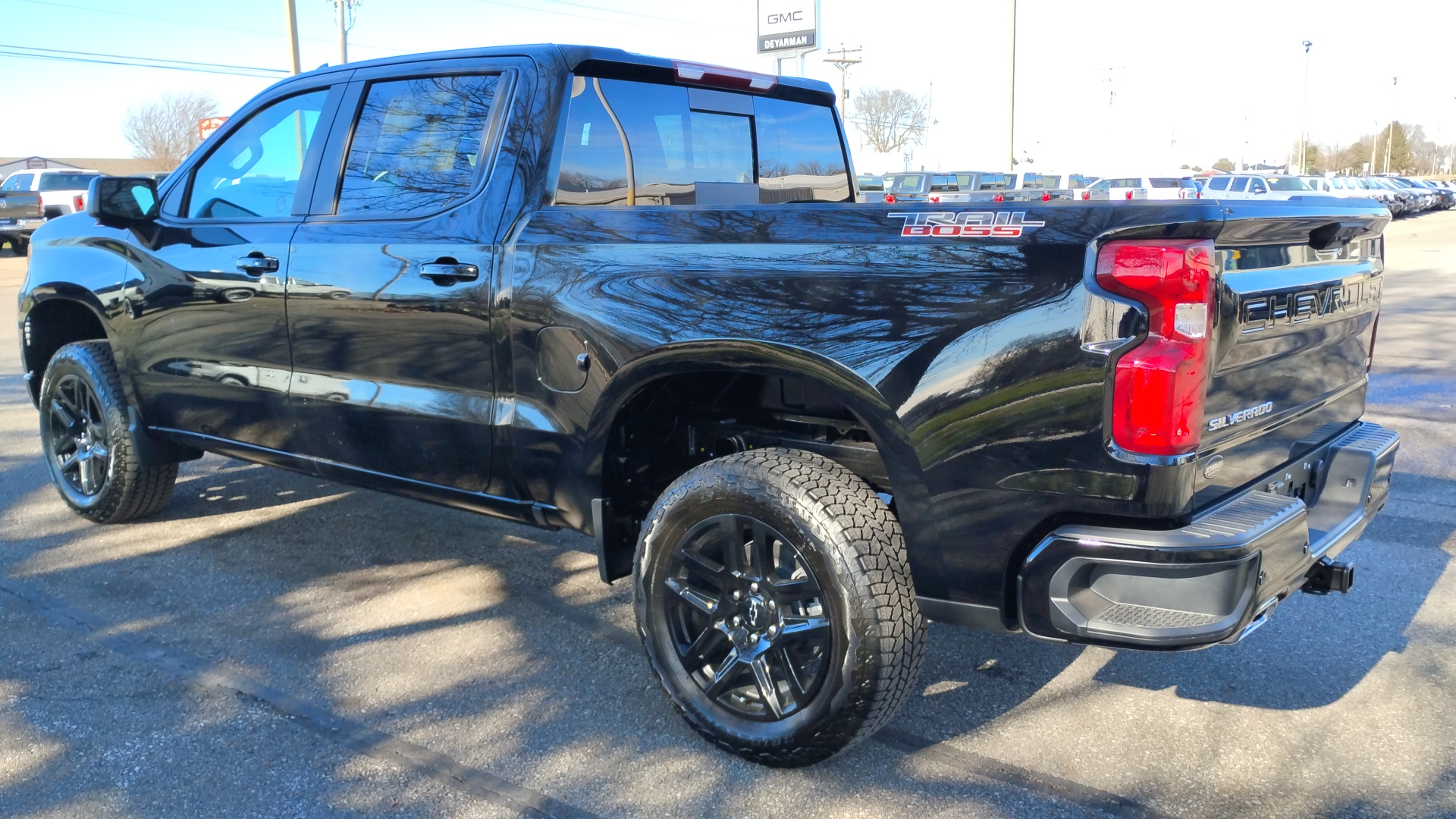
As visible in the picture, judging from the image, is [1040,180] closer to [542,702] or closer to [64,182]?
[64,182]

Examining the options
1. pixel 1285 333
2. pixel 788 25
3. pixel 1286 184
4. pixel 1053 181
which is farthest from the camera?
pixel 1286 184

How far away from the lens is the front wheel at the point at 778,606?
9.23ft

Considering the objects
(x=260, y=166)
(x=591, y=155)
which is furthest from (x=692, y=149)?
(x=260, y=166)

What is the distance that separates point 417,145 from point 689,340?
1.43 m

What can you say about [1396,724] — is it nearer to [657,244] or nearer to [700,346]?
[700,346]

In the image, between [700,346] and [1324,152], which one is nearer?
[700,346]

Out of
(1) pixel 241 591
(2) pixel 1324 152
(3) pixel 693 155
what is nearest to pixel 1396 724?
(3) pixel 693 155

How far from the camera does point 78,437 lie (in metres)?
5.34

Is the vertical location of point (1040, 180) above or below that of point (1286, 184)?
above

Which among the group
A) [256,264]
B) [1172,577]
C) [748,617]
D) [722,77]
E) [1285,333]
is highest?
[722,77]

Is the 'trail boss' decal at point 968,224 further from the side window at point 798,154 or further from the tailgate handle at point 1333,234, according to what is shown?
the side window at point 798,154

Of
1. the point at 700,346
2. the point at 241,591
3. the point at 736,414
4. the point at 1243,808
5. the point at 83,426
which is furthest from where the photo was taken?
the point at 83,426

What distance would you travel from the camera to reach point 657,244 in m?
3.16

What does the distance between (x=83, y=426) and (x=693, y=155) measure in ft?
10.8
